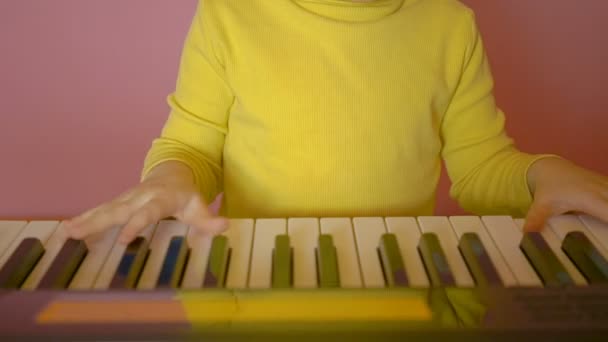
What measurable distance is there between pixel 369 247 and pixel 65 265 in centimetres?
28

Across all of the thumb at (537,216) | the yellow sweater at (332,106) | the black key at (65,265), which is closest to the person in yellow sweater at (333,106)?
the yellow sweater at (332,106)

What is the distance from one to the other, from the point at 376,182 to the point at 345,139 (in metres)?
0.07

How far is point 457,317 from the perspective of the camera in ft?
1.63

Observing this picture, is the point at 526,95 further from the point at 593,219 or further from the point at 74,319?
the point at 74,319

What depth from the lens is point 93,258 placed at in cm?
61

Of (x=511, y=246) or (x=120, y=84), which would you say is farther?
(x=120, y=84)

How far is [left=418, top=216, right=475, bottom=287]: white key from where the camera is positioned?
0.59m

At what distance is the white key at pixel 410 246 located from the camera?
585 mm

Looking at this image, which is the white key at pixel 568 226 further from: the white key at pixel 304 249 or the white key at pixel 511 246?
the white key at pixel 304 249

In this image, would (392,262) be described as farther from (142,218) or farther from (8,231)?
(8,231)

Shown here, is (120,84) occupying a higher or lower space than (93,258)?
lower

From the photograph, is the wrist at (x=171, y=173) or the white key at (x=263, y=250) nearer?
the white key at (x=263, y=250)

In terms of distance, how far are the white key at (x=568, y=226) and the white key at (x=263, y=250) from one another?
279 millimetres

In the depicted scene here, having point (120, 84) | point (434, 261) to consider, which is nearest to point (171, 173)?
point (434, 261)
